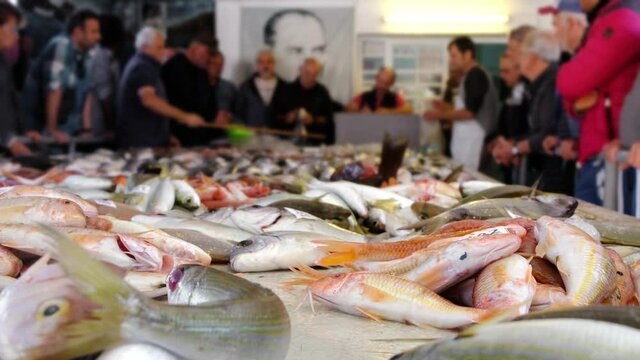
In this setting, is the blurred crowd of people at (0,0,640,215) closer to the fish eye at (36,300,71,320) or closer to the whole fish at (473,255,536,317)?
the whole fish at (473,255,536,317)

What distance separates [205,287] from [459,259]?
0.61 metres

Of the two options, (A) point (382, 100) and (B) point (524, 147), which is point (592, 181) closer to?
(B) point (524, 147)

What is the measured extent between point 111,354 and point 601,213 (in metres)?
2.62

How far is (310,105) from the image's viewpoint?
1152 cm

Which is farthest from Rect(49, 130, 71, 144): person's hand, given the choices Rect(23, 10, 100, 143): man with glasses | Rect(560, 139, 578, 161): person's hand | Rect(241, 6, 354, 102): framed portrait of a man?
Rect(560, 139, 578, 161): person's hand

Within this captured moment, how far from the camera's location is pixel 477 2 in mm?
12953

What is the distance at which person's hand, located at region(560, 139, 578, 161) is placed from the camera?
667 centimetres

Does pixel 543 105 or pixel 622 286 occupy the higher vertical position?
pixel 543 105

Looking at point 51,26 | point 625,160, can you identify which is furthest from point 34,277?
point 51,26

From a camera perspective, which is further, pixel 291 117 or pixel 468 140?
pixel 291 117

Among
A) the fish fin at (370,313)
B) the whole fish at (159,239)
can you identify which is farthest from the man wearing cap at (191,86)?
the fish fin at (370,313)

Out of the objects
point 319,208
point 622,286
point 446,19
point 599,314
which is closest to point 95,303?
point 599,314

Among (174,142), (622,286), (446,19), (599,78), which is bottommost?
(174,142)

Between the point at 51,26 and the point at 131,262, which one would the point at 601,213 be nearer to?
the point at 131,262
